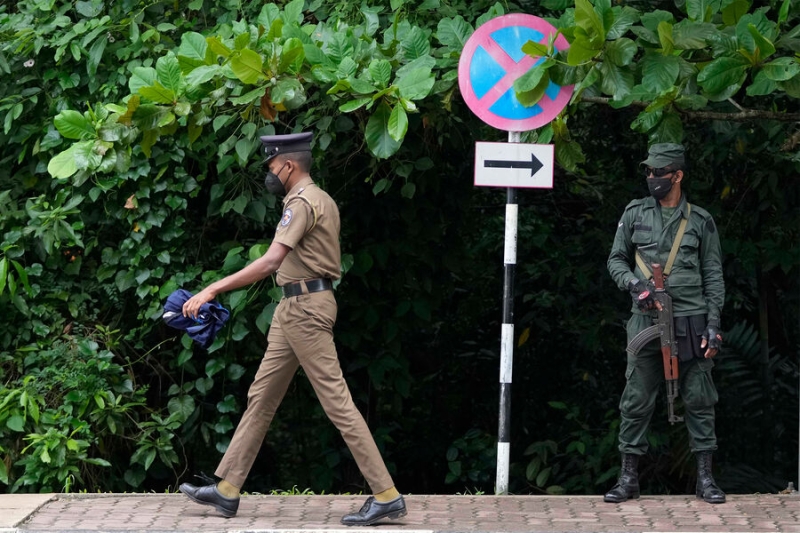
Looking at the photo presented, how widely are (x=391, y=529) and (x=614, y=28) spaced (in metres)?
2.72

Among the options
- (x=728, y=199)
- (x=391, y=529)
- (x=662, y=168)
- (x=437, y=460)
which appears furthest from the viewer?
(x=437, y=460)

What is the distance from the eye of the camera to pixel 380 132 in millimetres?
6477

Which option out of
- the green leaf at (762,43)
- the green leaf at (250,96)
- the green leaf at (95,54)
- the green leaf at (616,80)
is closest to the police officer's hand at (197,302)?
the green leaf at (250,96)

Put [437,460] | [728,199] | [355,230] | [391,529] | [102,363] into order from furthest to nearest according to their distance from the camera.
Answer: [437,460] < [728,199] < [355,230] < [102,363] < [391,529]

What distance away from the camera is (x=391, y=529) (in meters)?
5.88

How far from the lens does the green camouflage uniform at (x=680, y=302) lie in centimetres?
654

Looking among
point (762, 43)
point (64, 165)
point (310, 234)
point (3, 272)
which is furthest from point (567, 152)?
point (3, 272)

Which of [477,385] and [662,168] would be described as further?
[477,385]

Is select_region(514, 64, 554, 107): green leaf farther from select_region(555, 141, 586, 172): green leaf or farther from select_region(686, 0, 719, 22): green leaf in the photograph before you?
select_region(686, 0, 719, 22): green leaf

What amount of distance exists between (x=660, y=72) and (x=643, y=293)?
3.89ft

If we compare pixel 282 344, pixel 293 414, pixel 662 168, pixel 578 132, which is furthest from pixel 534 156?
pixel 293 414

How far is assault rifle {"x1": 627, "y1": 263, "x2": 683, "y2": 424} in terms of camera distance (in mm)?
6465

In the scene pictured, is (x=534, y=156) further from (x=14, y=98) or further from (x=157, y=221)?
(x=14, y=98)

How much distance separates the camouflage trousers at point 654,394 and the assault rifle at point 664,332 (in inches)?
2.6
